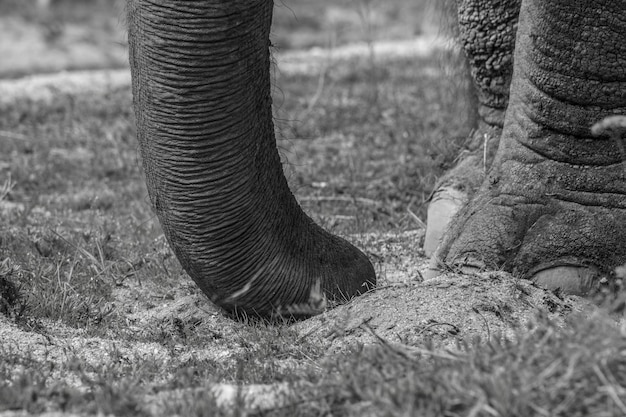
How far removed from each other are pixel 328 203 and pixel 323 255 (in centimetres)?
182

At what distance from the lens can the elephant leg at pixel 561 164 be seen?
3.39 metres

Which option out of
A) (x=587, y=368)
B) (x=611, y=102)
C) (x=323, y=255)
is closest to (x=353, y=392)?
(x=587, y=368)

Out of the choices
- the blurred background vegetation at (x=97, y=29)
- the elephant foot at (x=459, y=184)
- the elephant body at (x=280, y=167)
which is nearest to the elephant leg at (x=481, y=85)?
the elephant foot at (x=459, y=184)

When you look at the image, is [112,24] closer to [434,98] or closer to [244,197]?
[434,98]

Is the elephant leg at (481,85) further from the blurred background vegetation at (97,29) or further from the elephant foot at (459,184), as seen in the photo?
the blurred background vegetation at (97,29)

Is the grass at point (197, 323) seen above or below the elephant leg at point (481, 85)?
below

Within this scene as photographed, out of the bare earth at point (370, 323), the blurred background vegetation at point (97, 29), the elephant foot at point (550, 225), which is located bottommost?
the bare earth at point (370, 323)

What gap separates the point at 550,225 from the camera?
3.48m

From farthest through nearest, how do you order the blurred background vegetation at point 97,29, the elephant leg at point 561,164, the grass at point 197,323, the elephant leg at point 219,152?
1. the blurred background vegetation at point 97,29
2. the elephant leg at point 561,164
3. the elephant leg at point 219,152
4. the grass at point 197,323

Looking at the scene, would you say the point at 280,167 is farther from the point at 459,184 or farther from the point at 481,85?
the point at 481,85

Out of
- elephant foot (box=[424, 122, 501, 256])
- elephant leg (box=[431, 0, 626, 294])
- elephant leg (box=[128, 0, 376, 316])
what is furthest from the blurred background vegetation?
elephant leg (box=[128, 0, 376, 316])

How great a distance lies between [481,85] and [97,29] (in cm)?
1008

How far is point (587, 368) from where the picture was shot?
7.52 feet

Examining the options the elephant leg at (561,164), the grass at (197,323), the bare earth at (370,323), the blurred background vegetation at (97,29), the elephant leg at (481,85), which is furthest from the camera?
the blurred background vegetation at (97,29)
